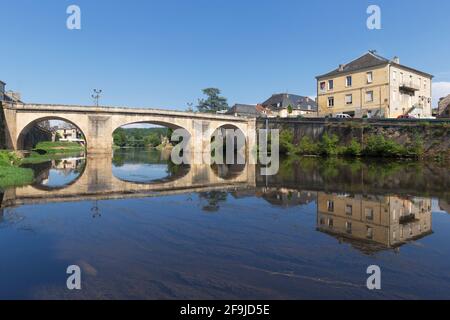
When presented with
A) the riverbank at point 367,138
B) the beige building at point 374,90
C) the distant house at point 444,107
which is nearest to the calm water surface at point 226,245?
the riverbank at point 367,138

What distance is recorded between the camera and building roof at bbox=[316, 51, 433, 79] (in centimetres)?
4584

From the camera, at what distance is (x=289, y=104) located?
71.8 metres

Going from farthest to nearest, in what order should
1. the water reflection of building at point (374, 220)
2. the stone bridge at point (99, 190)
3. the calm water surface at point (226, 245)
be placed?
the stone bridge at point (99, 190) → the water reflection of building at point (374, 220) → the calm water surface at point (226, 245)

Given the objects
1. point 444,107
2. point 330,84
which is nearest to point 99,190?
point 330,84

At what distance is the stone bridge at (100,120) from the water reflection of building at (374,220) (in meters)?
35.4

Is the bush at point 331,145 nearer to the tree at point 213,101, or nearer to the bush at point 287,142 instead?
the bush at point 287,142

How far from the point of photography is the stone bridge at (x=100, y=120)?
3884 cm

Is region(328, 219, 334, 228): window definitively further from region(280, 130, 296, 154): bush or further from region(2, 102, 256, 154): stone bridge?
region(280, 130, 296, 154): bush

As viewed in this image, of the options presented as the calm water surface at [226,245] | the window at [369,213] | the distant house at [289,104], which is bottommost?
the calm water surface at [226,245]

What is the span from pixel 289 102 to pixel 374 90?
27.1m

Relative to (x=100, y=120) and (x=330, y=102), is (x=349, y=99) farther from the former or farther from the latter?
(x=100, y=120)

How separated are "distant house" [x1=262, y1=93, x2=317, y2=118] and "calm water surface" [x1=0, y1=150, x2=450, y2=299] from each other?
2308 inches

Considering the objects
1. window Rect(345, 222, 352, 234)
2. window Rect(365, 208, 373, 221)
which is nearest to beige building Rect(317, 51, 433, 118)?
window Rect(365, 208, 373, 221)

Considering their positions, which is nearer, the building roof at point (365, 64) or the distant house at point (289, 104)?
the building roof at point (365, 64)
